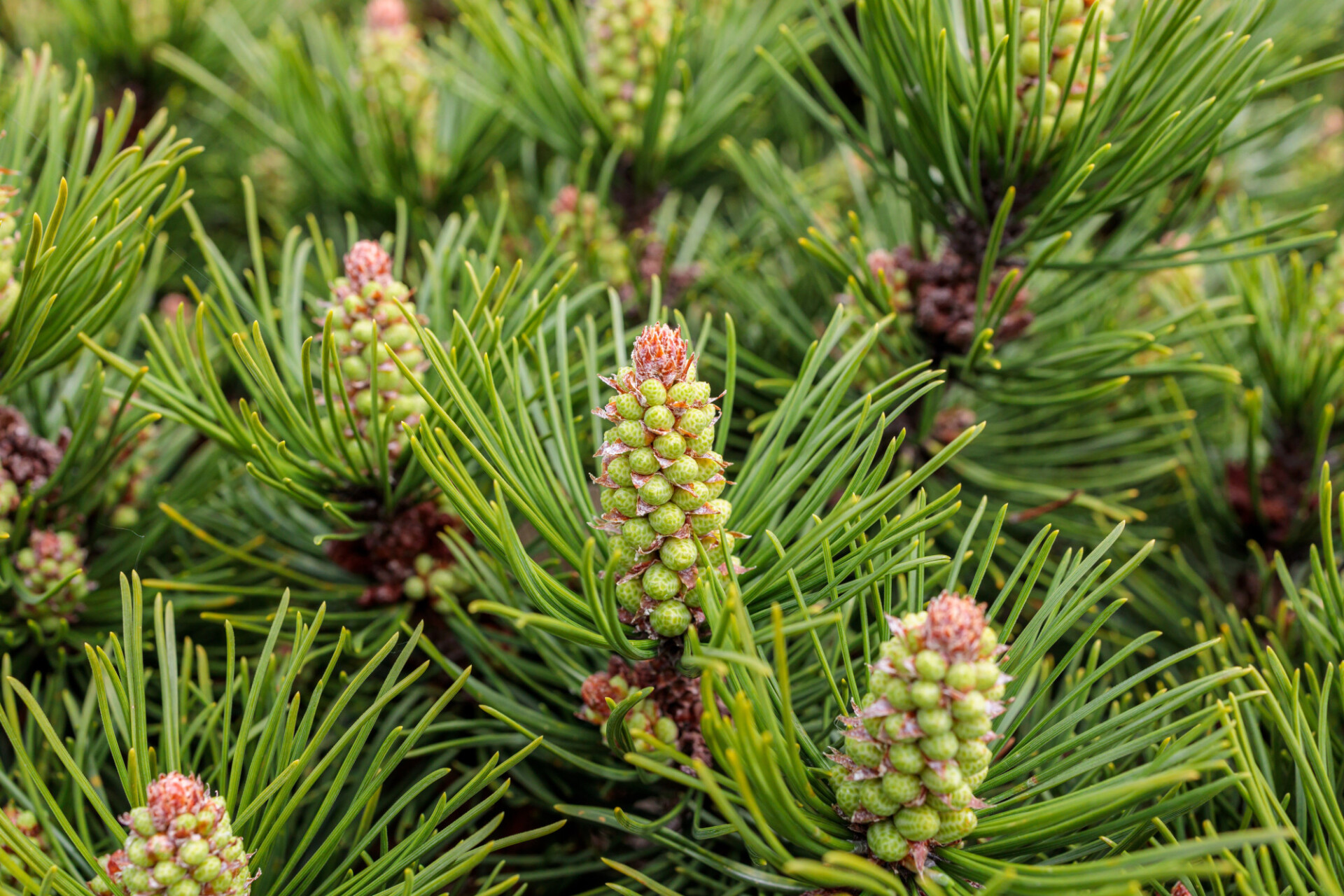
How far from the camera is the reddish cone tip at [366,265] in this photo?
600mm

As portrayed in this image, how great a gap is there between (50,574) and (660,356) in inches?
19.5

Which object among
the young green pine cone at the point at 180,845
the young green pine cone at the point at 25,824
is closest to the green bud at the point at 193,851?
the young green pine cone at the point at 180,845

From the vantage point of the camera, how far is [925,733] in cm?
40

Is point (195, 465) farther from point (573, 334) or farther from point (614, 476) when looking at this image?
point (614, 476)

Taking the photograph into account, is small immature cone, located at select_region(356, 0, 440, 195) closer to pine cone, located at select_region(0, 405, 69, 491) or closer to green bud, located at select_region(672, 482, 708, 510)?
pine cone, located at select_region(0, 405, 69, 491)

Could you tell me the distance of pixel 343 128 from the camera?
37.4 inches

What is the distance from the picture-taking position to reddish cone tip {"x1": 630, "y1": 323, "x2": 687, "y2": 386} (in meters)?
0.46

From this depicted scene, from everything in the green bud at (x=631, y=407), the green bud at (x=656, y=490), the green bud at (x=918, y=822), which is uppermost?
the green bud at (x=631, y=407)

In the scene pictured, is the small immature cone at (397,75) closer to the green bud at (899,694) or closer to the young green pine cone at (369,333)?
the young green pine cone at (369,333)

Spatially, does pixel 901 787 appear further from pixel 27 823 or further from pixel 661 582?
pixel 27 823

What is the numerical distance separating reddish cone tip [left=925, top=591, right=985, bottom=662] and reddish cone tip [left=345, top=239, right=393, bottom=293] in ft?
1.38

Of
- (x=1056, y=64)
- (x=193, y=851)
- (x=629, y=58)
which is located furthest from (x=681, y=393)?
(x=629, y=58)

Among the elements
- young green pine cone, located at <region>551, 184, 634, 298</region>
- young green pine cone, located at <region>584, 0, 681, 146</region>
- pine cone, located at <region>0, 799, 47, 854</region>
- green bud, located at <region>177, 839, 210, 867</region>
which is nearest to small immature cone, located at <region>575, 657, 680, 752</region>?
green bud, located at <region>177, 839, 210, 867</region>

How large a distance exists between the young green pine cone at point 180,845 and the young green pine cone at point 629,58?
66 centimetres
